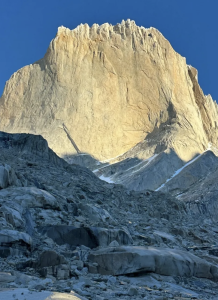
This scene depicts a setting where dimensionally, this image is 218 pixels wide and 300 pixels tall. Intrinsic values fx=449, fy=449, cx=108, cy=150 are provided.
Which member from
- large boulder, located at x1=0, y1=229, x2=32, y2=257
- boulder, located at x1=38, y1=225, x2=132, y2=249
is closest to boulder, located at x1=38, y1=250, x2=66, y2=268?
large boulder, located at x1=0, y1=229, x2=32, y2=257

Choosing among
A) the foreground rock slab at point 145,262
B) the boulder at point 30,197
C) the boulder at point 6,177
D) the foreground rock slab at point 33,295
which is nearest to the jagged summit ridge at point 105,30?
the boulder at point 6,177

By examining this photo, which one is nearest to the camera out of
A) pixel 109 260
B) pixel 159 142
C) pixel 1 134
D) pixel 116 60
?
pixel 109 260

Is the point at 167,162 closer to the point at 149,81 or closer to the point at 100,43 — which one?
the point at 149,81

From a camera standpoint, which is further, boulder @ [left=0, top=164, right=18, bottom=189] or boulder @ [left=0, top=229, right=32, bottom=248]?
boulder @ [left=0, top=164, right=18, bottom=189]

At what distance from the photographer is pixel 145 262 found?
382 inches

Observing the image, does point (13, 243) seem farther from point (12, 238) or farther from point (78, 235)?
point (78, 235)

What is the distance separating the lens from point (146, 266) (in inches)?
379

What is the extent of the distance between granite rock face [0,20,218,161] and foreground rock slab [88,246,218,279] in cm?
5346

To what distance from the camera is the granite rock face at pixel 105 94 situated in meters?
66.1

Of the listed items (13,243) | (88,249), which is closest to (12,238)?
(13,243)

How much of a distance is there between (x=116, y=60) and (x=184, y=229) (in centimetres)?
5619

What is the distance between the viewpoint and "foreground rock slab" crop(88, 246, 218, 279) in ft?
31.2

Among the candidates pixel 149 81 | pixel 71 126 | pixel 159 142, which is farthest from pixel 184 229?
pixel 149 81

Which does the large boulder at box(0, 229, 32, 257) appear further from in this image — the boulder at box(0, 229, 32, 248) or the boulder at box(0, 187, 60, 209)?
the boulder at box(0, 187, 60, 209)
